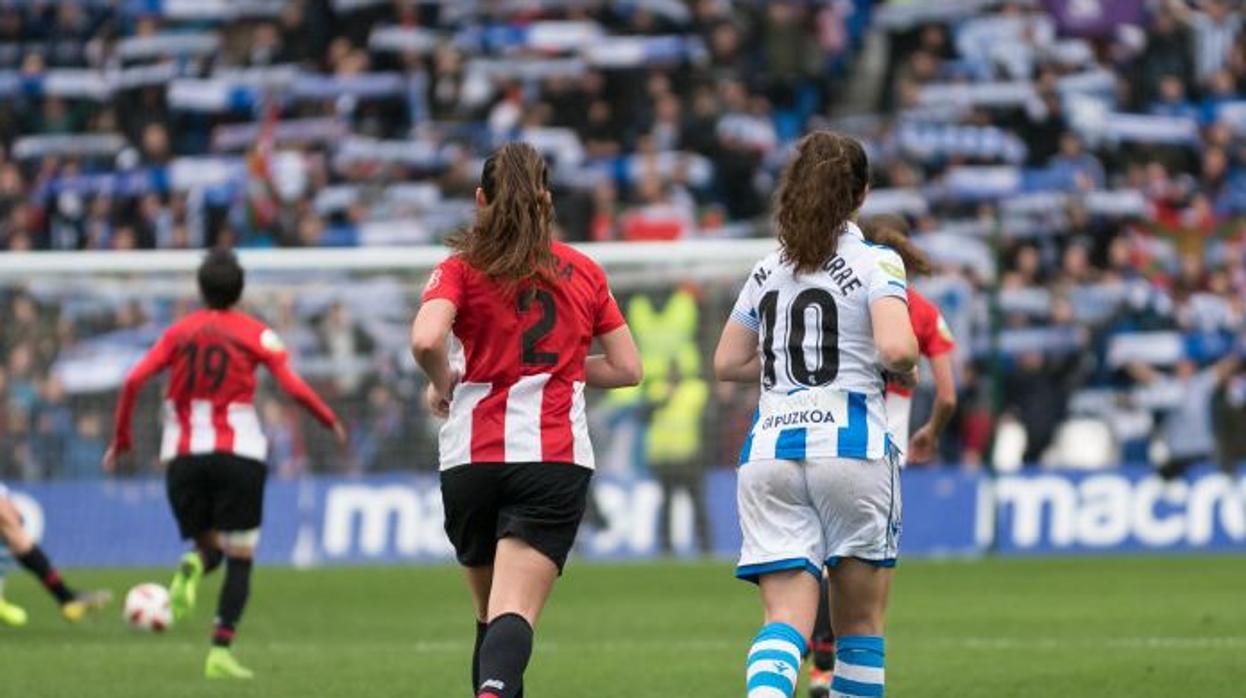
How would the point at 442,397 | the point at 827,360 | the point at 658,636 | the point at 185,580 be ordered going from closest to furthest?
the point at 827,360
the point at 442,397
the point at 185,580
the point at 658,636

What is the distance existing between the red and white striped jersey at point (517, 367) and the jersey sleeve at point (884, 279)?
962 mm

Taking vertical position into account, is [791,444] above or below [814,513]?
above

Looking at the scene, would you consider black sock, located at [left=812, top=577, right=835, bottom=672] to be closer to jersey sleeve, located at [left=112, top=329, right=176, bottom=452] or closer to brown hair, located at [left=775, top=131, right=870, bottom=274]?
brown hair, located at [left=775, top=131, right=870, bottom=274]

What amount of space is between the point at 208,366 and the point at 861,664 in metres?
6.13

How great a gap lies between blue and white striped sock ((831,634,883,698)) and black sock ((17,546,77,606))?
7993 millimetres

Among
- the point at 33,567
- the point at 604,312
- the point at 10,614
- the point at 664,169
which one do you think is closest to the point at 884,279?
the point at 604,312

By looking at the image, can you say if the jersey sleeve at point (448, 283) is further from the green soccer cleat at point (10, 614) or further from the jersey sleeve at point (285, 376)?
the green soccer cleat at point (10, 614)

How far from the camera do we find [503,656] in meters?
7.86

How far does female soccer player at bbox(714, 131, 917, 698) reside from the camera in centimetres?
788

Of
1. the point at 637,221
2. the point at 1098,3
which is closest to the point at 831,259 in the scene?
the point at 637,221

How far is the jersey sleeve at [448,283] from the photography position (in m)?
7.96

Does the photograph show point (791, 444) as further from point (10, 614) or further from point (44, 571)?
point (10, 614)

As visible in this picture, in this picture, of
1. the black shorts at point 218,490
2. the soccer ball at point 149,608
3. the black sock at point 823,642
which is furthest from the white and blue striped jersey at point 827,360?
the soccer ball at point 149,608

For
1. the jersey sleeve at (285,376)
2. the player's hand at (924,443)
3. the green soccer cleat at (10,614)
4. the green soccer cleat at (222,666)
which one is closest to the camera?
the player's hand at (924,443)
